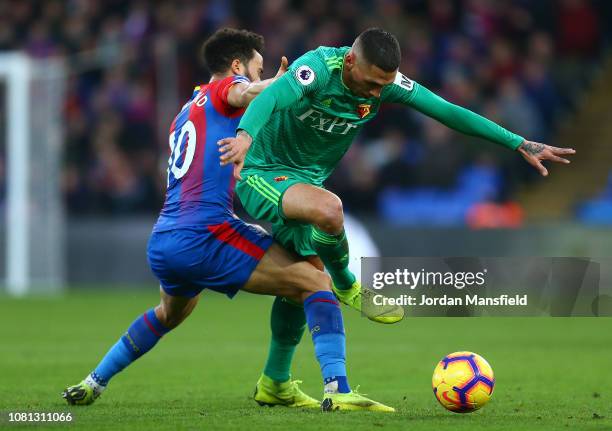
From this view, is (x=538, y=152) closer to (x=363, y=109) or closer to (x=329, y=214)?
(x=363, y=109)

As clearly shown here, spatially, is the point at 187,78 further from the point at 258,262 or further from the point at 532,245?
the point at 258,262

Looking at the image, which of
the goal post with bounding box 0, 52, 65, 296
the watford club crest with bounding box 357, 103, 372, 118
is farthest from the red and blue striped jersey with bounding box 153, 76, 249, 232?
the goal post with bounding box 0, 52, 65, 296

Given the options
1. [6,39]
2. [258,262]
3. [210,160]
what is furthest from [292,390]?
[6,39]

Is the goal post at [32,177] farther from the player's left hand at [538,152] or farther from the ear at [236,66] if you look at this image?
the player's left hand at [538,152]

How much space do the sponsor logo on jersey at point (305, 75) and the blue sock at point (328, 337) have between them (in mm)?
1112

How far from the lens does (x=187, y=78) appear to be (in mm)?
19453

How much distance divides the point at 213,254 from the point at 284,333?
0.80 meters

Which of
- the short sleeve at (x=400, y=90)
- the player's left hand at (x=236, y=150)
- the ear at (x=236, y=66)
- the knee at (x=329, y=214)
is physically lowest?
the knee at (x=329, y=214)

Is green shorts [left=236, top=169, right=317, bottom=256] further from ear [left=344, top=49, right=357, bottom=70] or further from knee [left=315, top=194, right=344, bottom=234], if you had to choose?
ear [left=344, top=49, right=357, bottom=70]

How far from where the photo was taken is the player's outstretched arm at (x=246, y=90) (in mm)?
6211

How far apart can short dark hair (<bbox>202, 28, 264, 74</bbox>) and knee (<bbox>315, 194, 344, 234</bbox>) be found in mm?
1232

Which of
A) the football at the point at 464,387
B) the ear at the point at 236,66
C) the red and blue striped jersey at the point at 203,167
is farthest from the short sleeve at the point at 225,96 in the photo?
the football at the point at 464,387

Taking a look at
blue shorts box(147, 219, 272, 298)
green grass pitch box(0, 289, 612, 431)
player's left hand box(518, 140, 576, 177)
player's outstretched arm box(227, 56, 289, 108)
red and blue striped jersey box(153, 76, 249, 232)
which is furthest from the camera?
player's left hand box(518, 140, 576, 177)

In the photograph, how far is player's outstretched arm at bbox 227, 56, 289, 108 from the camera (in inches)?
245
